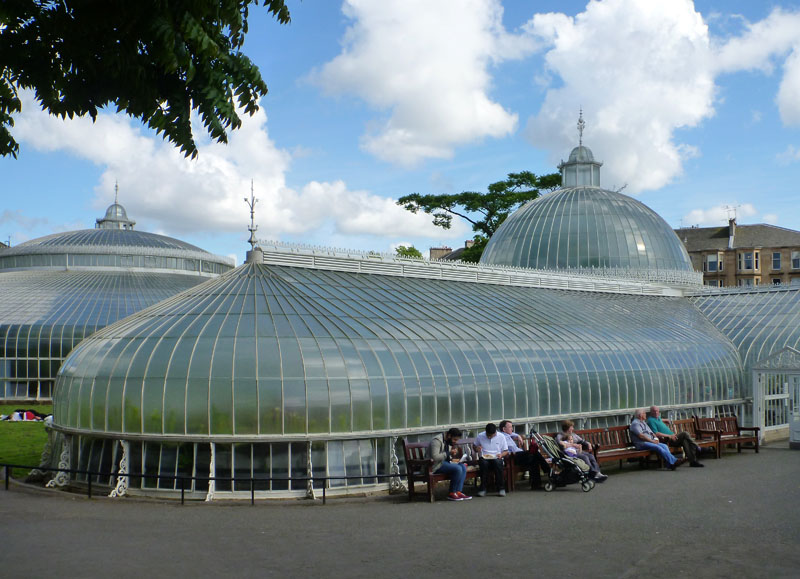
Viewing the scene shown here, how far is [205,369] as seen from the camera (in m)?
18.0

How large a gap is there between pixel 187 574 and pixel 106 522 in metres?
4.40

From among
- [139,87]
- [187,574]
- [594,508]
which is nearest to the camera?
[139,87]

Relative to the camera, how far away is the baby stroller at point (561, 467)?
1792 centimetres

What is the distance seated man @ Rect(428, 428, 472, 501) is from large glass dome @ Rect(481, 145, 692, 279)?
2393cm

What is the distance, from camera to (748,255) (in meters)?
92.2

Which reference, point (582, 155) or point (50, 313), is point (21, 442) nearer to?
point (50, 313)

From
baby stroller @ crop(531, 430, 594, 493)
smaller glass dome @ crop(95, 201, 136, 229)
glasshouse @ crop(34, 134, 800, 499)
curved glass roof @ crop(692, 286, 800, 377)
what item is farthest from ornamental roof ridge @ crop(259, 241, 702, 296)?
smaller glass dome @ crop(95, 201, 136, 229)

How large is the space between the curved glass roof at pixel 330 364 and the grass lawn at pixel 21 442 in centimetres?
497

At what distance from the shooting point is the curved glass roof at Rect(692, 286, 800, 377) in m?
32.0

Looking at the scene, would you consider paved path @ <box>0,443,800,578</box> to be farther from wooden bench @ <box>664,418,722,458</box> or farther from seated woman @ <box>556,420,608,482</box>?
wooden bench @ <box>664,418,722,458</box>

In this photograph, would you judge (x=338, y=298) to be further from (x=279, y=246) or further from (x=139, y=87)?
(x=139, y=87)

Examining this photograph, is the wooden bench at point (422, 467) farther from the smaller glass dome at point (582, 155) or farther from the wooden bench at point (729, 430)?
the smaller glass dome at point (582, 155)

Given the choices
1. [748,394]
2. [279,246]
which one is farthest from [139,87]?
[748,394]

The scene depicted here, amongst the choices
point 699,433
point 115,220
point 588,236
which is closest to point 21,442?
point 699,433
